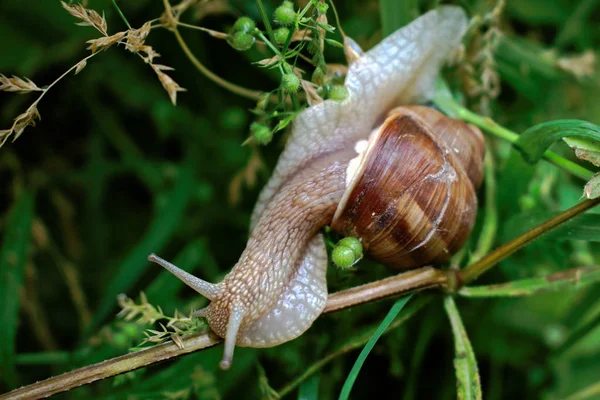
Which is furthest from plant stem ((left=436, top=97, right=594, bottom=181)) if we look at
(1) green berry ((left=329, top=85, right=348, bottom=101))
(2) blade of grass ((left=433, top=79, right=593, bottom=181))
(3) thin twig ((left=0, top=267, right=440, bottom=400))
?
(3) thin twig ((left=0, top=267, right=440, bottom=400))

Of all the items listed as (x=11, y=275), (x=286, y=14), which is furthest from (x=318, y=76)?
(x=11, y=275)

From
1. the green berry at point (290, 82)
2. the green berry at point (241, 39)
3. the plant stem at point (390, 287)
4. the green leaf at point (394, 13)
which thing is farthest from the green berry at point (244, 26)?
the plant stem at point (390, 287)

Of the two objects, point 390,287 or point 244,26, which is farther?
point 390,287

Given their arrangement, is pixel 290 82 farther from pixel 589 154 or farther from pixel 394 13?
pixel 589 154

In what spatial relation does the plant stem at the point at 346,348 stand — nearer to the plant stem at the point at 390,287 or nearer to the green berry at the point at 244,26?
the plant stem at the point at 390,287

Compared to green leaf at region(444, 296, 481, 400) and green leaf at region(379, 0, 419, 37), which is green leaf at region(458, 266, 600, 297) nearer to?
green leaf at region(444, 296, 481, 400)

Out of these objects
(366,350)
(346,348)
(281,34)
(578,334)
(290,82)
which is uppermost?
(281,34)

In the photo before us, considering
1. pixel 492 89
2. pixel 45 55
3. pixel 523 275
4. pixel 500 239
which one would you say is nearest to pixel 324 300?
pixel 500 239
